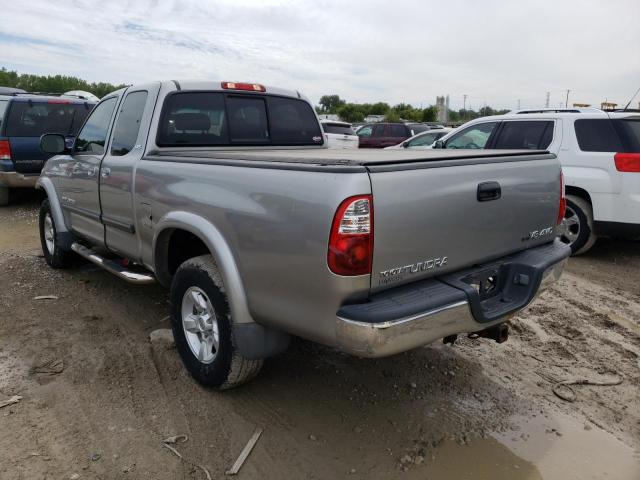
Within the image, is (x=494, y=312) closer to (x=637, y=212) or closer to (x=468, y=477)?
(x=468, y=477)

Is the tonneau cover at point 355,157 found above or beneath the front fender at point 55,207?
above

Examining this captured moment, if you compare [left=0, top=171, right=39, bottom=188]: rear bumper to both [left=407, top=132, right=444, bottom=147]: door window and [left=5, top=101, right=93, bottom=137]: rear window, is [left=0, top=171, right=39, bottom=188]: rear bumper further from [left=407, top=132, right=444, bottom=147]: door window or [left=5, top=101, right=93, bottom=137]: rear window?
[left=407, top=132, right=444, bottom=147]: door window

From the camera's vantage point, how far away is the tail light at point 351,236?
2.25 metres

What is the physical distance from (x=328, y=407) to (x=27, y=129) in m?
8.09

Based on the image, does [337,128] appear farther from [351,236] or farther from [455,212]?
[351,236]

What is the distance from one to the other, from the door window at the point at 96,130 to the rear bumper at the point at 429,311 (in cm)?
303

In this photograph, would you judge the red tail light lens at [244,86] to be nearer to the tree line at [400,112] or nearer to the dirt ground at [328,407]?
the dirt ground at [328,407]

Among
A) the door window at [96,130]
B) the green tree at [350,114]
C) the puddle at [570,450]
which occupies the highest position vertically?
the green tree at [350,114]

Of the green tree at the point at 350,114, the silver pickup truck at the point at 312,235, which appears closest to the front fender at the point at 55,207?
the silver pickup truck at the point at 312,235

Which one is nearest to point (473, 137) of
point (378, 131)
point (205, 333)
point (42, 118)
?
point (205, 333)

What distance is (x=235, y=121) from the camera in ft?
14.0

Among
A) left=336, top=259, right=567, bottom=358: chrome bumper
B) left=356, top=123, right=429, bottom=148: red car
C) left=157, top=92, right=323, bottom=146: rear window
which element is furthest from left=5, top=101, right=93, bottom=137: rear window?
left=356, top=123, right=429, bottom=148: red car

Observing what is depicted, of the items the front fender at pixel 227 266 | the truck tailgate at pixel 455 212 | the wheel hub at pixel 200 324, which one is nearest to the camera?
the truck tailgate at pixel 455 212

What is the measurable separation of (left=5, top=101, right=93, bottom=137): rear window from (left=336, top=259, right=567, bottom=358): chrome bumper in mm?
8394
